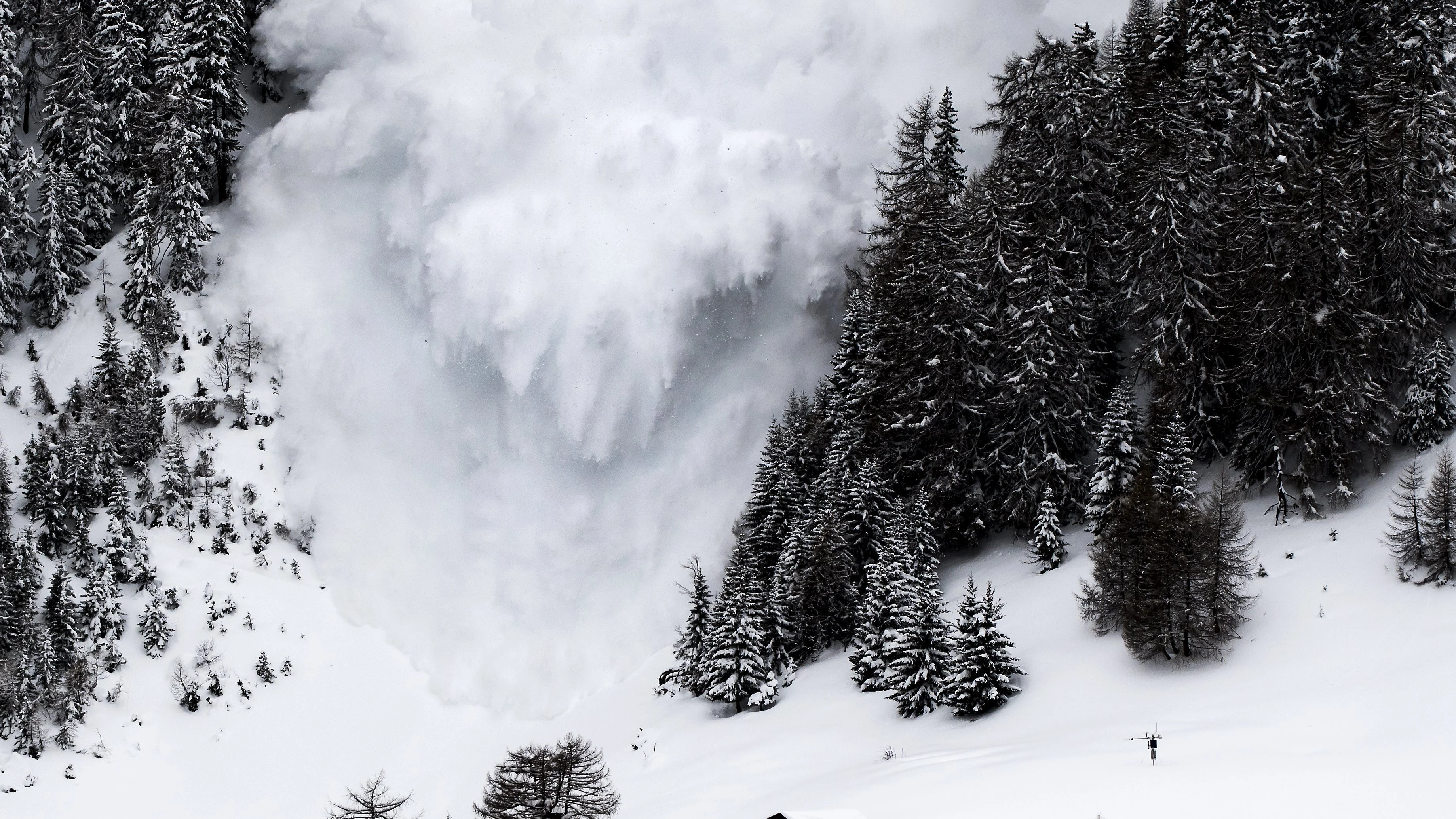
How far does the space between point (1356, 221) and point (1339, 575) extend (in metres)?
10.9

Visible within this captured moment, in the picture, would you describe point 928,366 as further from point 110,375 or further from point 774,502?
point 110,375

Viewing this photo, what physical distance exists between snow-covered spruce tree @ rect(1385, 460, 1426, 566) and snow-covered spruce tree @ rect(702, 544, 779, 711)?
15733mm

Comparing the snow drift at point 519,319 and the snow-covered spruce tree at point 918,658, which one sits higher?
the snow drift at point 519,319

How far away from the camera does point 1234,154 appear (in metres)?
32.6

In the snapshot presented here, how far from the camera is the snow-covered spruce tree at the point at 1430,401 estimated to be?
2661cm

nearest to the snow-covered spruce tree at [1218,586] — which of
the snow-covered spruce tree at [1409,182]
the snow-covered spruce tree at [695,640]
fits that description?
the snow-covered spruce tree at [1409,182]

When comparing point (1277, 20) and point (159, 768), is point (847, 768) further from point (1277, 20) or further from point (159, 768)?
point (1277, 20)

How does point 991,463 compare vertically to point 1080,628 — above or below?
above

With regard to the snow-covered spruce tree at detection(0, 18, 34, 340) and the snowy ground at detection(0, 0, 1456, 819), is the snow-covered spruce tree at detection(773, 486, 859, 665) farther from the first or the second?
the snow-covered spruce tree at detection(0, 18, 34, 340)

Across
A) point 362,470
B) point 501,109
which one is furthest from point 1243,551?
point 501,109

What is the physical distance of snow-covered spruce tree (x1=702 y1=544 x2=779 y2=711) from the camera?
90.2 ft

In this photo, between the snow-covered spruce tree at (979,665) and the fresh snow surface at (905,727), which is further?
the snow-covered spruce tree at (979,665)

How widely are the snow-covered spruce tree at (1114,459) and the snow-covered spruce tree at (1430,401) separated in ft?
22.8

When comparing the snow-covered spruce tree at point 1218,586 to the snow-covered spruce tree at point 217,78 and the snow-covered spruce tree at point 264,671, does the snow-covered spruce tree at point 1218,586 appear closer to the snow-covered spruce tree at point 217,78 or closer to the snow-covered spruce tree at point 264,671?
the snow-covered spruce tree at point 264,671
